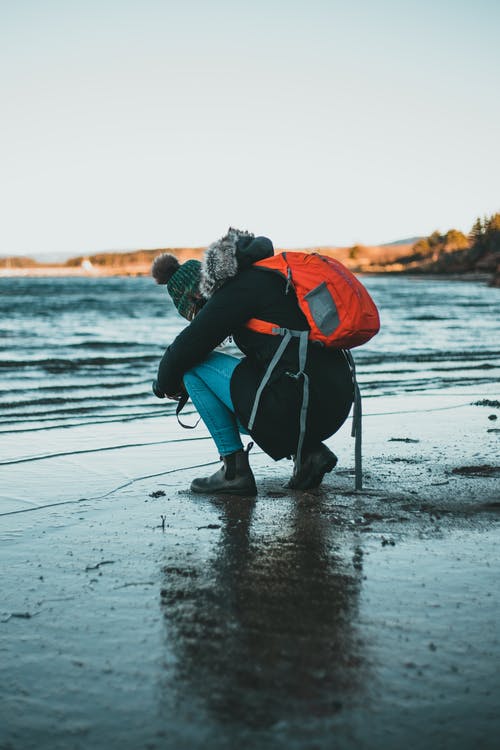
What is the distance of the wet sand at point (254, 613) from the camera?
6.11ft

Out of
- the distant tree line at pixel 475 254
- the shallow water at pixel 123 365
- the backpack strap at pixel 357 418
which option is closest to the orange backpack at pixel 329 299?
the backpack strap at pixel 357 418

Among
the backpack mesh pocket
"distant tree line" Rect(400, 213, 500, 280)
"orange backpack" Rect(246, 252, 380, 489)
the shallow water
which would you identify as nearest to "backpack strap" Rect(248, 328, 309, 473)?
"orange backpack" Rect(246, 252, 380, 489)

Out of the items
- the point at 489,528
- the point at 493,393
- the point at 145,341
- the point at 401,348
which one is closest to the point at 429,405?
the point at 493,393

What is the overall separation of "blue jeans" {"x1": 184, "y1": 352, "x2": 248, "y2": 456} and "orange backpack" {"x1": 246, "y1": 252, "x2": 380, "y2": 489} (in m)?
0.34

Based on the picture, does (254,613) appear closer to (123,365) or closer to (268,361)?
(268,361)

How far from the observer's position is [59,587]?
2.77 metres

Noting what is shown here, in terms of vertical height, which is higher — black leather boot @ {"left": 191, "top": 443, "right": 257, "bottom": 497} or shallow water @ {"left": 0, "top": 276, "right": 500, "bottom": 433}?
black leather boot @ {"left": 191, "top": 443, "right": 257, "bottom": 497}

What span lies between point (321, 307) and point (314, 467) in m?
0.94

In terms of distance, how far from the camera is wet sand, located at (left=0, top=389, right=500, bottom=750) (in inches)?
73.4

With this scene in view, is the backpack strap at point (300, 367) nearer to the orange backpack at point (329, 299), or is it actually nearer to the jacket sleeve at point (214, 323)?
the orange backpack at point (329, 299)

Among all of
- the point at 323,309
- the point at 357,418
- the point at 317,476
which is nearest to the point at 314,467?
the point at 317,476

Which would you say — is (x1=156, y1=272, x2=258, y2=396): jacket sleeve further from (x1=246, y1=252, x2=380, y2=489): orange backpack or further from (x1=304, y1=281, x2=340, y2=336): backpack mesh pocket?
(x1=304, y1=281, x2=340, y2=336): backpack mesh pocket

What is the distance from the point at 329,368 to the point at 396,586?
1.24m

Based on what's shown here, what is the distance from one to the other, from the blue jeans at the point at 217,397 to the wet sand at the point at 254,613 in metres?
0.35
